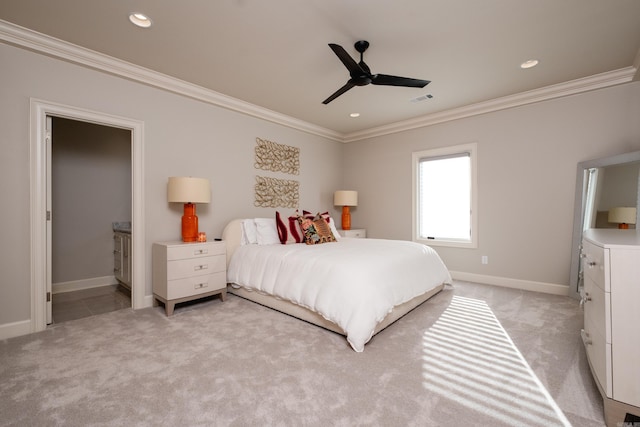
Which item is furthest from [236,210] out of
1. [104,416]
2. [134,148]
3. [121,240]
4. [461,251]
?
[461,251]

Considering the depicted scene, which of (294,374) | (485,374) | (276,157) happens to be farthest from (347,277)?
(276,157)

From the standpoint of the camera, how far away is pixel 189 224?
322cm

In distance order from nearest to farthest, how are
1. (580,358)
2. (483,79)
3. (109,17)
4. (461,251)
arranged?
(580,358) < (109,17) < (483,79) < (461,251)

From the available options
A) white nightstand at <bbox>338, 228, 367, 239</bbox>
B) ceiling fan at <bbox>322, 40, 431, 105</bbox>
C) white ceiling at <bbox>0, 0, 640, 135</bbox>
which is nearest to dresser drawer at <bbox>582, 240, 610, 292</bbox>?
ceiling fan at <bbox>322, 40, 431, 105</bbox>

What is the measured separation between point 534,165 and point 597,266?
104 inches

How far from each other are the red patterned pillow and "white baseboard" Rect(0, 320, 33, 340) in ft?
8.13

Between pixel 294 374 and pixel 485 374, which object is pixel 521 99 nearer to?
pixel 485 374

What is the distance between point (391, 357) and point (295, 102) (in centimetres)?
336

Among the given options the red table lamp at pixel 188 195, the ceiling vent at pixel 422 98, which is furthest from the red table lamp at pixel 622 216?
the red table lamp at pixel 188 195

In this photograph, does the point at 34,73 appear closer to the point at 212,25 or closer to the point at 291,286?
the point at 212,25

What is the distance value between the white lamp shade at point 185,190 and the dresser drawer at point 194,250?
19.3 inches

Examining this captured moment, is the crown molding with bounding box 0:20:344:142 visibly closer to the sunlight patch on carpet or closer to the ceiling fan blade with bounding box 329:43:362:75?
the ceiling fan blade with bounding box 329:43:362:75

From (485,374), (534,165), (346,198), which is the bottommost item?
(485,374)

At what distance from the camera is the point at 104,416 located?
143 cm
